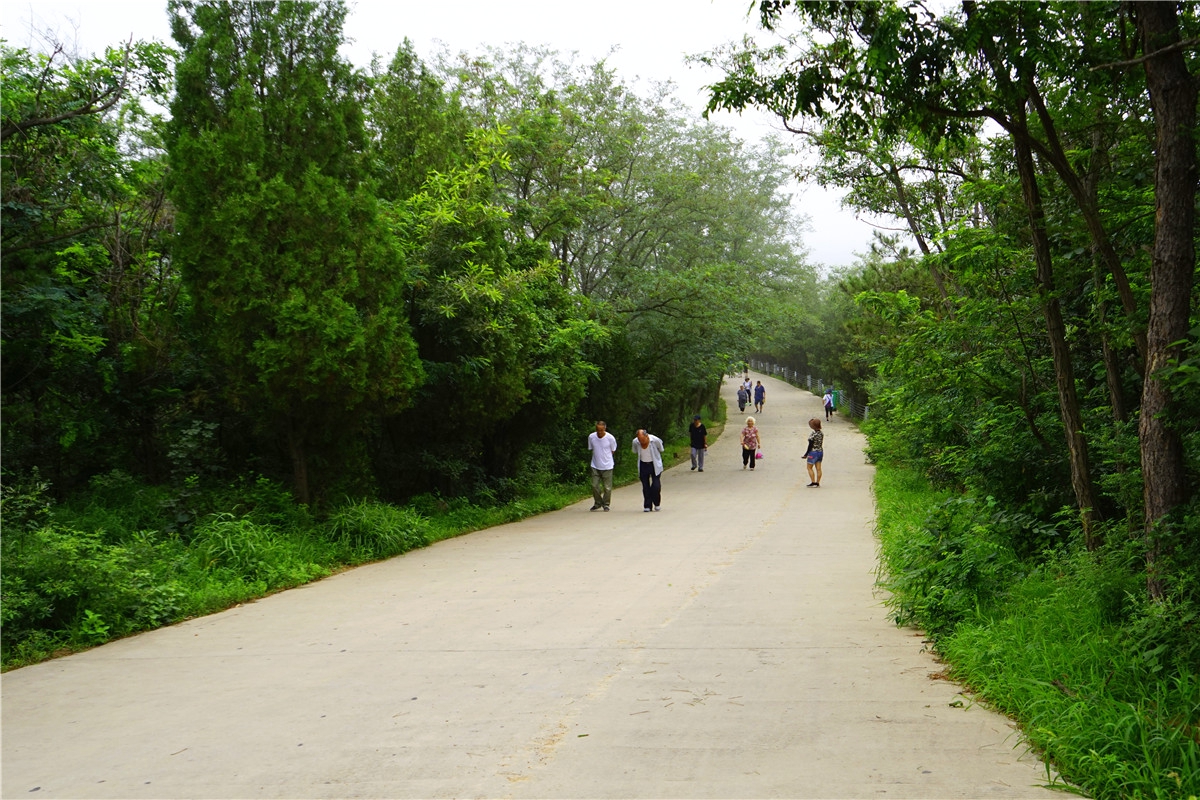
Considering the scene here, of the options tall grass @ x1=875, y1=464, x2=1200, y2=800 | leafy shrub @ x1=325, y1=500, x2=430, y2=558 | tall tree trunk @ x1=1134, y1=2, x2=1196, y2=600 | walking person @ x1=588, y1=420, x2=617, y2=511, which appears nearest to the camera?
tall grass @ x1=875, y1=464, x2=1200, y2=800

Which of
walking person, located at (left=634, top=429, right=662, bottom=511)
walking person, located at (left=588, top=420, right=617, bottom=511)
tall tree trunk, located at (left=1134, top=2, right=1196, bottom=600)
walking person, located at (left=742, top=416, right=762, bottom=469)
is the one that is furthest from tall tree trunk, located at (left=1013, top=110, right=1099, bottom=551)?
walking person, located at (left=742, top=416, right=762, bottom=469)

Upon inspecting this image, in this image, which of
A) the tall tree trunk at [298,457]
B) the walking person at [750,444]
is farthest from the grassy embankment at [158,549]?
the walking person at [750,444]

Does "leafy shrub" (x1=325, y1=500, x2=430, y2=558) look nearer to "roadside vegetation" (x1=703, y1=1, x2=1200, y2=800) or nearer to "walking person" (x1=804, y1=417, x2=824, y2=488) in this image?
"roadside vegetation" (x1=703, y1=1, x2=1200, y2=800)

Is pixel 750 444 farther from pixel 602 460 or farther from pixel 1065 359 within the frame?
pixel 1065 359

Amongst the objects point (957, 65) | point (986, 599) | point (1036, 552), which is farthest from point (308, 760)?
point (1036, 552)

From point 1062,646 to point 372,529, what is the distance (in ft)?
29.6

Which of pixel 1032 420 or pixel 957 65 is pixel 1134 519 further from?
pixel 957 65

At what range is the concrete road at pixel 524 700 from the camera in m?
4.74

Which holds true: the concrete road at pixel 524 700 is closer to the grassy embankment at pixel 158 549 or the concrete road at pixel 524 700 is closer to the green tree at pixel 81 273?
the grassy embankment at pixel 158 549

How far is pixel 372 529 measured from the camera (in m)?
12.9

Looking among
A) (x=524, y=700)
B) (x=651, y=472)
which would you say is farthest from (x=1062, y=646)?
(x=651, y=472)

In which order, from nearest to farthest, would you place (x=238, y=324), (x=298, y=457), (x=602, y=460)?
1. (x=238, y=324)
2. (x=298, y=457)
3. (x=602, y=460)

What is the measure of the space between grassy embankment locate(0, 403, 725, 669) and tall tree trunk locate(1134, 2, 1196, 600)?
25.6ft

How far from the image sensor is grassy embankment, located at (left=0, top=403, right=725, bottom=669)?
811cm
